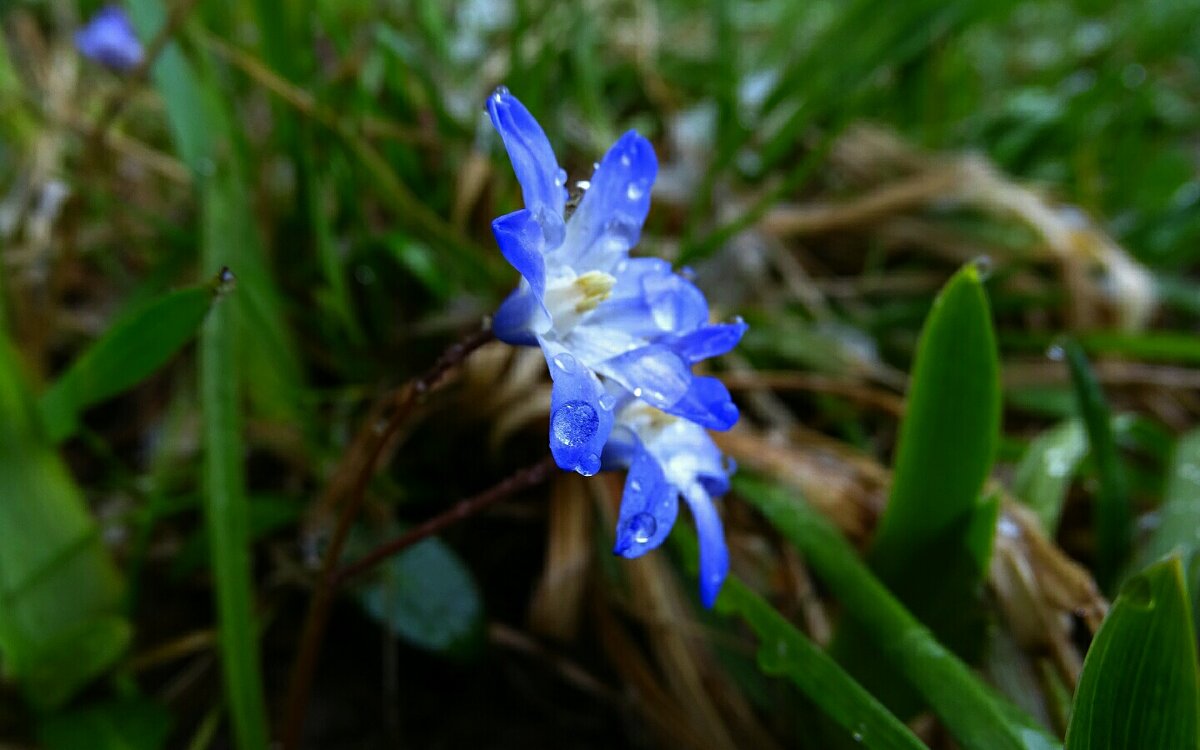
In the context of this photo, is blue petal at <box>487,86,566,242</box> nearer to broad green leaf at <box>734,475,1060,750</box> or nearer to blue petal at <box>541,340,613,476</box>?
blue petal at <box>541,340,613,476</box>

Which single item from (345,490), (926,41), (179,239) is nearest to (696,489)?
(345,490)

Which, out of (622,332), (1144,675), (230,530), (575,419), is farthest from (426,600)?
(1144,675)

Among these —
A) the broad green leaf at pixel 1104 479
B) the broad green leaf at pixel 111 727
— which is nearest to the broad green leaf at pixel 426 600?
the broad green leaf at pixel 111 727

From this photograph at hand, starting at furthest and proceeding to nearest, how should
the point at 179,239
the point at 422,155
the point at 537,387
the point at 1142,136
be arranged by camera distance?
the point at 1142,136 → the point at 422,155 → the point at 179,239 → the point at 537,387

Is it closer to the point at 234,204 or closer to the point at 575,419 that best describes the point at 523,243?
the point at 575,419

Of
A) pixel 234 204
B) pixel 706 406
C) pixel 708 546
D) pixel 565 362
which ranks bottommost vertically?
pixel 708 546

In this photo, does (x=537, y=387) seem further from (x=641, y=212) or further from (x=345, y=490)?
(x=641, y=212)
